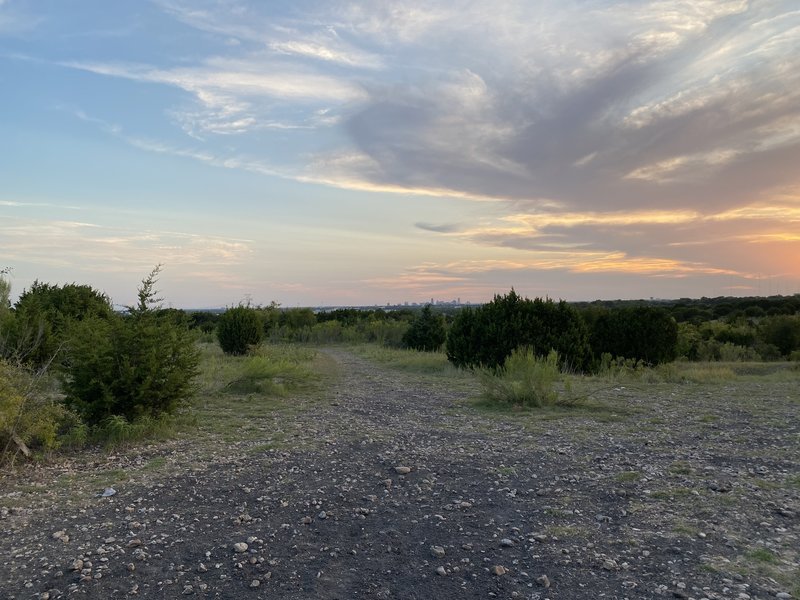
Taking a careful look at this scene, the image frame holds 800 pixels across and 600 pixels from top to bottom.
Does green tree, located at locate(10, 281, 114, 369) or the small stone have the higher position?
green tree, located at locate(10, 281, 114, 369)

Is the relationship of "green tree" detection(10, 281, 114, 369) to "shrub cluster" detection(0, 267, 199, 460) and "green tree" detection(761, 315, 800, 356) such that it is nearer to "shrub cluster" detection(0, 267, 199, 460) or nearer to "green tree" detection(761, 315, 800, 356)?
"shrub cluster" detection(0, 267, 199, 460)

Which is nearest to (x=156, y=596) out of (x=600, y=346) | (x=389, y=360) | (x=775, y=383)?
(x=775, y=383)

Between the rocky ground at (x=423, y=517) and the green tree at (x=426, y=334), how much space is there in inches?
725

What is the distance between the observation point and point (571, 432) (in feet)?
25.6

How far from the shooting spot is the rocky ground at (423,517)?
3.62 metres

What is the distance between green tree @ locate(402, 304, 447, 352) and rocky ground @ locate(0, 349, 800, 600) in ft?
60.4

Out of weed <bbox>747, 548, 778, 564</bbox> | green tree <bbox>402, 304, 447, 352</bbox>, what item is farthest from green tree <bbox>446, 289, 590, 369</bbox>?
weed <bbox>747, 548, 778, 564</bbox>

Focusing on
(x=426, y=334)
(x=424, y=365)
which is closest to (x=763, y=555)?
(x=424, y=365)

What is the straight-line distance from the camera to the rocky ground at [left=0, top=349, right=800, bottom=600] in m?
3.62

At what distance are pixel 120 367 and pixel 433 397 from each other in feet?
19.2

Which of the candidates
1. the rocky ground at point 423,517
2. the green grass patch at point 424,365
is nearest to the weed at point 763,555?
the rocky ground at point 423,517

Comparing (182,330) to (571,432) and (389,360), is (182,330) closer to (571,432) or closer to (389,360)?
(571,432)

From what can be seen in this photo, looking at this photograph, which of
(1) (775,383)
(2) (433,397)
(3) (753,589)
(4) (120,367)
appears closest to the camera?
(3) (753,589)

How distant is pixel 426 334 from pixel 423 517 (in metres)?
22.0
